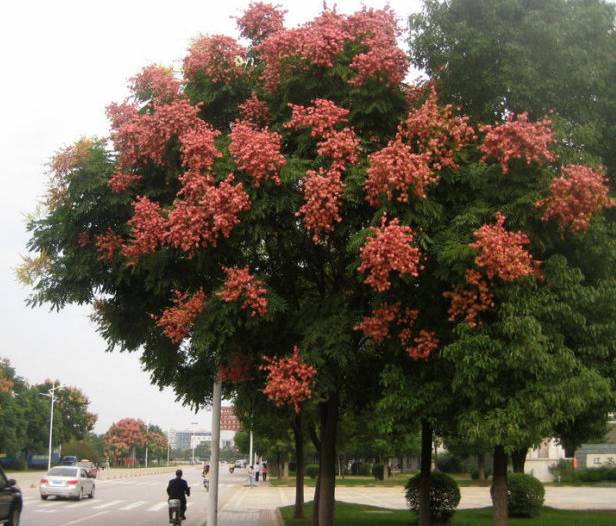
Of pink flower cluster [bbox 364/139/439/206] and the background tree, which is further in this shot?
the background tree

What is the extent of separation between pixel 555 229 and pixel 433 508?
12.2 meters

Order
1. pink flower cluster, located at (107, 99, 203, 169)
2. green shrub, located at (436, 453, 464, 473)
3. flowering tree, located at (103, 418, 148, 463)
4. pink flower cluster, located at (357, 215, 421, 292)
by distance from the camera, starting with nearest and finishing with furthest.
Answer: pink flower cluster, located at (357, 215, 421, 292)
pink flower cluster, located at (107, 99, 203, 169)
green shrub, located at (436, 453, 464, 473)
flowering tree, located at (103, 418, 148, 463)

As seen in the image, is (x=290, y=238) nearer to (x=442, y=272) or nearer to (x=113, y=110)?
(x=442, y=272)

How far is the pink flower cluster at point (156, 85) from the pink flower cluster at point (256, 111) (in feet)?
4.02

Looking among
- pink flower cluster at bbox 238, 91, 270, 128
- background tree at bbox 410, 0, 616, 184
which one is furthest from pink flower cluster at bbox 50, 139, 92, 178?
background tree at bbox 410, 0, 616, 184

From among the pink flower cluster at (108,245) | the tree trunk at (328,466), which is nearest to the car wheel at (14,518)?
the tree trunk at (328,466)

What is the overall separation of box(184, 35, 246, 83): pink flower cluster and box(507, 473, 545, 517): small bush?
17.0 metres

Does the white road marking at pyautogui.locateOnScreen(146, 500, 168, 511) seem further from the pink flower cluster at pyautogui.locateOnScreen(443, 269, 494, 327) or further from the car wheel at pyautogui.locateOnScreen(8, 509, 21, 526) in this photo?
the pink flower cluster at pyautogui.locateOnScreen(443, 269, 494, 327)

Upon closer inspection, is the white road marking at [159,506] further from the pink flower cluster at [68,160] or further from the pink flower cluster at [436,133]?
the pink flower cluster at [436,133]

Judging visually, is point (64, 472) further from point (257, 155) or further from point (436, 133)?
point (436, 133)

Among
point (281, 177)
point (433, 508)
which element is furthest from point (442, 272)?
point (433, 508)

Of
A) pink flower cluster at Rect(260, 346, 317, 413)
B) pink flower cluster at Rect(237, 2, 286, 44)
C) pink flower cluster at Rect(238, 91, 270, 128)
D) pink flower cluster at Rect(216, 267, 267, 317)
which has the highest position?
pink flower cluster at Rect(237, 2, 286, 44)

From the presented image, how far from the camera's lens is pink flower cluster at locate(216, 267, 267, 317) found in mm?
11242

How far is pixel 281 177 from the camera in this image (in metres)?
11.3
